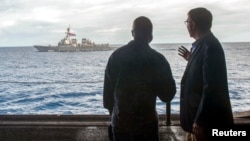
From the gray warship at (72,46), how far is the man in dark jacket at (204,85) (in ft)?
399

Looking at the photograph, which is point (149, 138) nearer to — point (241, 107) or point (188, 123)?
point (188, 123)

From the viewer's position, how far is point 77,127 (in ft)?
14.9

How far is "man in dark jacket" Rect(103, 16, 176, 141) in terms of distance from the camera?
257 centimetres

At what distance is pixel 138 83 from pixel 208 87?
0.54 m

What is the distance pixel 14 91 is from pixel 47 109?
34.3ft

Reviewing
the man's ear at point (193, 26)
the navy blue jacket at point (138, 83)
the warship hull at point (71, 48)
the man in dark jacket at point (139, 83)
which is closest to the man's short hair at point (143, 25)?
the man in dark jacket at point (139, 83)

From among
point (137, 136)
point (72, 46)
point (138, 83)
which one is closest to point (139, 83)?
point (138, 83)

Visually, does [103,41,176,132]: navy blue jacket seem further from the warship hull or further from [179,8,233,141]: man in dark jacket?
the warship hull

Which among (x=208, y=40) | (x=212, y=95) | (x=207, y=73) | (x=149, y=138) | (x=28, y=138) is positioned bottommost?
(x=28, y=138)

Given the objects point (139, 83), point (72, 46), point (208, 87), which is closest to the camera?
point (208, 87)

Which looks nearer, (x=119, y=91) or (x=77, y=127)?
(x=119, y=91)

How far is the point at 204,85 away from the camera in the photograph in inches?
95.3

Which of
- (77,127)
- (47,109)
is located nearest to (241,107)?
(47,109)

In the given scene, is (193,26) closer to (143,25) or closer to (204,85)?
(143,25)
